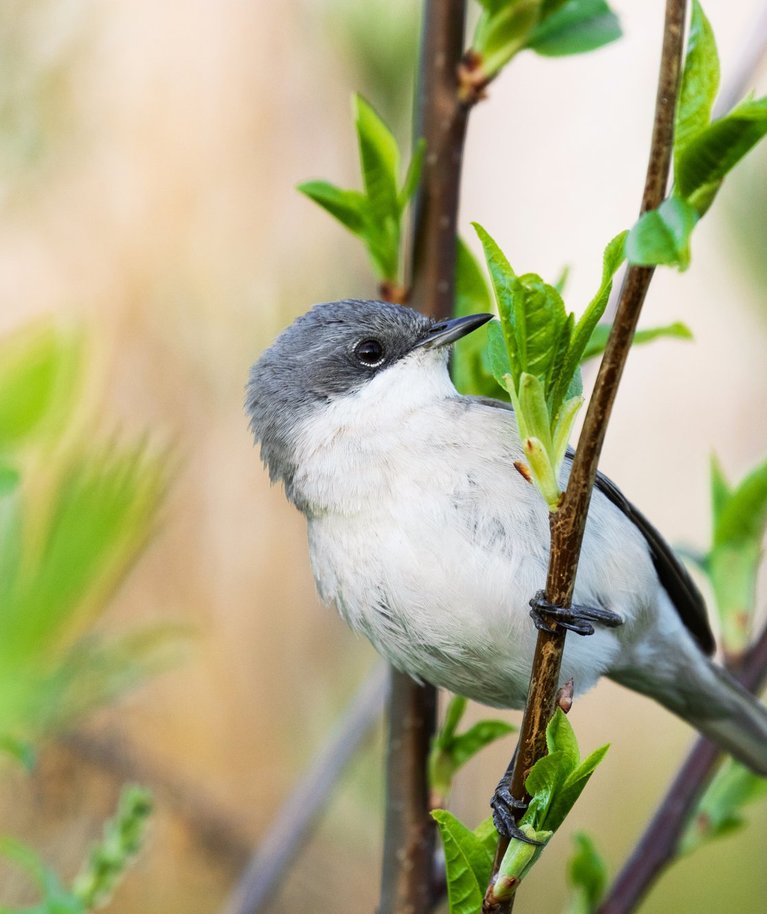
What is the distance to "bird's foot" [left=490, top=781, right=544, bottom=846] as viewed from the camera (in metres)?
1.39

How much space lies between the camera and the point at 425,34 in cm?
205

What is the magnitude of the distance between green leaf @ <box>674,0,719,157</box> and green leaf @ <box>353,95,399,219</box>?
2.60ft

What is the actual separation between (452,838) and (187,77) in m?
3.89

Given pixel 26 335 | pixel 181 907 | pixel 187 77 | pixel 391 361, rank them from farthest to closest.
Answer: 1. pixel 187 77
2. pixel 181 907
3. pixel 391 361
4. pixel 26 335

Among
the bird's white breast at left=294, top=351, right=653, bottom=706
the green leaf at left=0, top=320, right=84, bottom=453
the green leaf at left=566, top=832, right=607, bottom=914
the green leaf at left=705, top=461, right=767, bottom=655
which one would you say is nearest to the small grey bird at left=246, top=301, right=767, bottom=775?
the bird's white breast at left=294, top=351, right=653, bottom=706

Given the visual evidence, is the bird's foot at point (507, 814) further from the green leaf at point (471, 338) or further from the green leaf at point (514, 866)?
the green leaf at point (471, 338)

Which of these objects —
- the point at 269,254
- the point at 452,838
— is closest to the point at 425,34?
the point at 452,838

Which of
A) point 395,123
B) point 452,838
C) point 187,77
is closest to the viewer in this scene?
point 452,838

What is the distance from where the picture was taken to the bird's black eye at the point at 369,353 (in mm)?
2592

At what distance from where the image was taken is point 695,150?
46.6 inches

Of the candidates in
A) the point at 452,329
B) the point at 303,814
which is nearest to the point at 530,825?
the point at 452,329

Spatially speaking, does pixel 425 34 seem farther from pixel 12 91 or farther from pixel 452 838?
pixel 12 91

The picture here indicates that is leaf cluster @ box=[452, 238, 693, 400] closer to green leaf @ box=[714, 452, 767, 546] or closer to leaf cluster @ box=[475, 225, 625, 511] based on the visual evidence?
green leaf @ box=[714, 452, 767, 546]

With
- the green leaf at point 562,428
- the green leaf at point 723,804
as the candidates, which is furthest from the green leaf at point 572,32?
the green leaf at point 723,804
